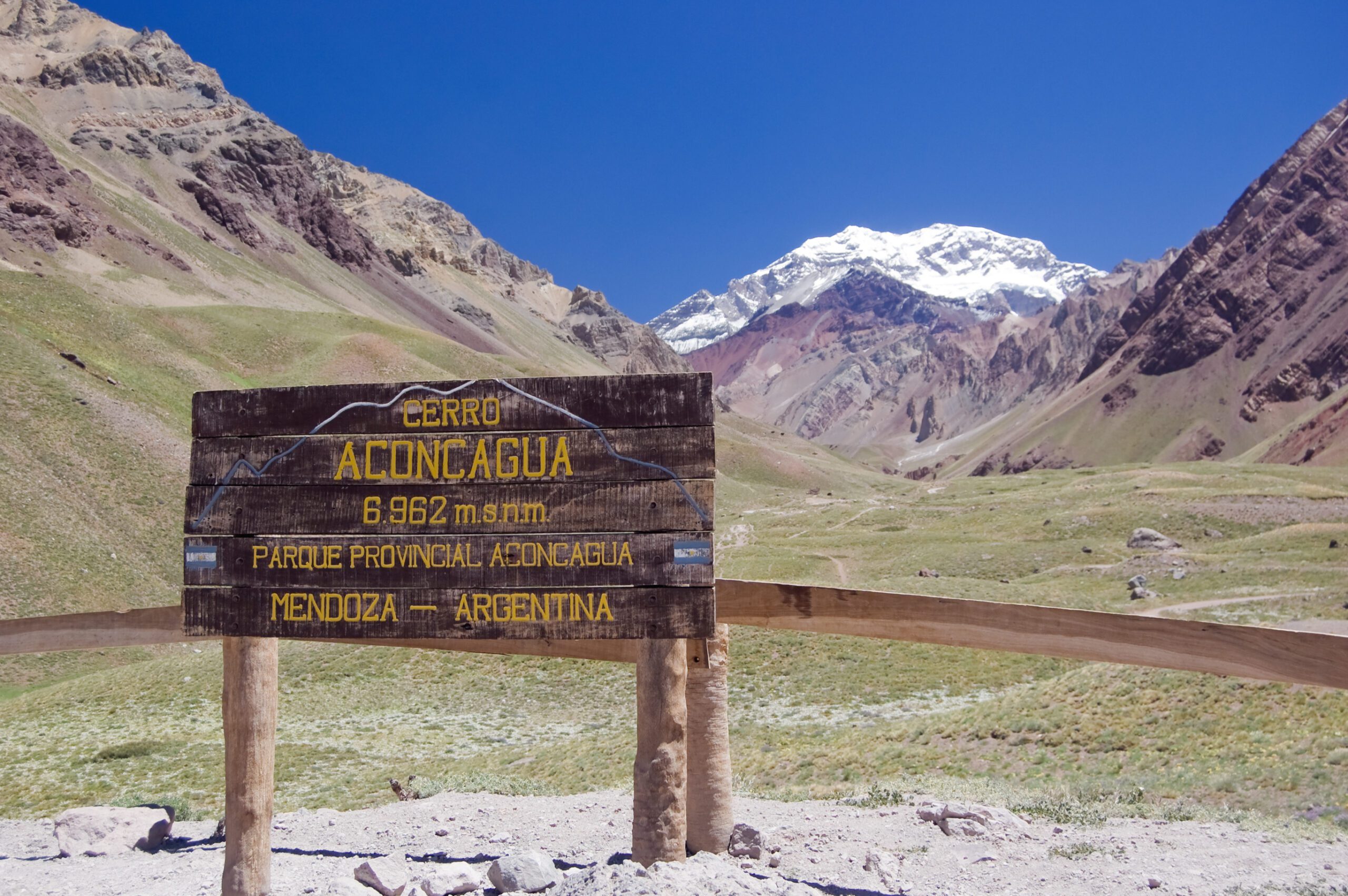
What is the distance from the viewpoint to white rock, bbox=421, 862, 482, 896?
7.17 meters

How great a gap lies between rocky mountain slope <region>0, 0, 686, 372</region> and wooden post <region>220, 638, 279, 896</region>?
3566 inches

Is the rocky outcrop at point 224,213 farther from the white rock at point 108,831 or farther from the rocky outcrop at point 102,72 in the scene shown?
the white rock at point 108,831

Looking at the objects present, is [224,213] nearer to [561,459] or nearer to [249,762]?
[249,762]

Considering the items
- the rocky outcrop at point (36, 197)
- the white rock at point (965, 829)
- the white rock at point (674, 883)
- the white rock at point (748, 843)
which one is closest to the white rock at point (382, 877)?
the white rock at point (674, 883)

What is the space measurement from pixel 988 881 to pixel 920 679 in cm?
1533

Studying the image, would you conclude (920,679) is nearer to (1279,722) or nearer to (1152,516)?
(1279,722)

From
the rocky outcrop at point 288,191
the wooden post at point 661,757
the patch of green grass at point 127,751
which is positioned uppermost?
the rocky outcrop at point 288,191

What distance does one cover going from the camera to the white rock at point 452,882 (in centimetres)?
717

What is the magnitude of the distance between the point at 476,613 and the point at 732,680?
16932 millimetres

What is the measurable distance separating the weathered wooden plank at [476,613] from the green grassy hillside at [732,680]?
558 cm

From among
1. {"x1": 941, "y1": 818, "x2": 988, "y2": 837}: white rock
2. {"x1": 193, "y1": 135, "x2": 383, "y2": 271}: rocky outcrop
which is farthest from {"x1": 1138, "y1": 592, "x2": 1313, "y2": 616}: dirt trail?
{"x1": 193, "y1": 135, "x2": 383, "y2": 271}: rocky outcrop

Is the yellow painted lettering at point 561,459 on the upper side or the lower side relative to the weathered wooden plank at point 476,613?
upper

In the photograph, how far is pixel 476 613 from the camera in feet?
A: 22.7

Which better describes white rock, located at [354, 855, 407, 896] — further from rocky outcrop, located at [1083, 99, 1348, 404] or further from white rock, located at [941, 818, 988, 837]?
rocky outcrop, located at [1083, 99, 1348, 404]
